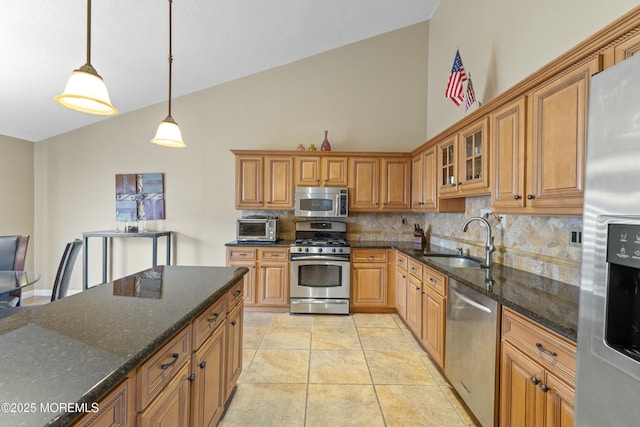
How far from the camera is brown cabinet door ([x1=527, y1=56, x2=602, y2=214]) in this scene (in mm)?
1341

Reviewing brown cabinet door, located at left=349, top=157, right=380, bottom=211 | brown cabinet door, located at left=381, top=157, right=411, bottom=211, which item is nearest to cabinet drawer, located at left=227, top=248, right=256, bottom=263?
brown cabinet door, located at left=349, top=157, right=380, bottom=211

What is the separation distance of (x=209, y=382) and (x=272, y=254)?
227 cm

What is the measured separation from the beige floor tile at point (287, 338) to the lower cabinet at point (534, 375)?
1.82m

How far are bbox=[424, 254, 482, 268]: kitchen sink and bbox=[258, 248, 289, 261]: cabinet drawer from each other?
1.80 metres

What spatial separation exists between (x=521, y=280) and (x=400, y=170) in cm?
236

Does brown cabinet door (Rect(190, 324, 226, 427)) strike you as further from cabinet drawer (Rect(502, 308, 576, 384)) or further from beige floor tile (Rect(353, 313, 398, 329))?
beige floor tile (Rect(353, 313, 398, 329))

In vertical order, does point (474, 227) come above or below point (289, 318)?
above

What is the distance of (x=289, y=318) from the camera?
3545 millimetres

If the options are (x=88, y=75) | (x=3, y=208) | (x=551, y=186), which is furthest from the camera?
(x=3, y=208)

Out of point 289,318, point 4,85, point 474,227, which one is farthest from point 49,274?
point 474,227

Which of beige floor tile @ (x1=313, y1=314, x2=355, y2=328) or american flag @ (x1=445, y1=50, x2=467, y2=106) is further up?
american flag @ (x1=445, y1=50, x2=467, y2=106)

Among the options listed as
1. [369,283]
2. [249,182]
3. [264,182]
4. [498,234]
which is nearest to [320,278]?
[369,283]

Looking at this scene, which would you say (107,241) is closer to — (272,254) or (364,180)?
(272,254)

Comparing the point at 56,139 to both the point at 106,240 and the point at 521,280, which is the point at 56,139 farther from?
the point at 521,280
